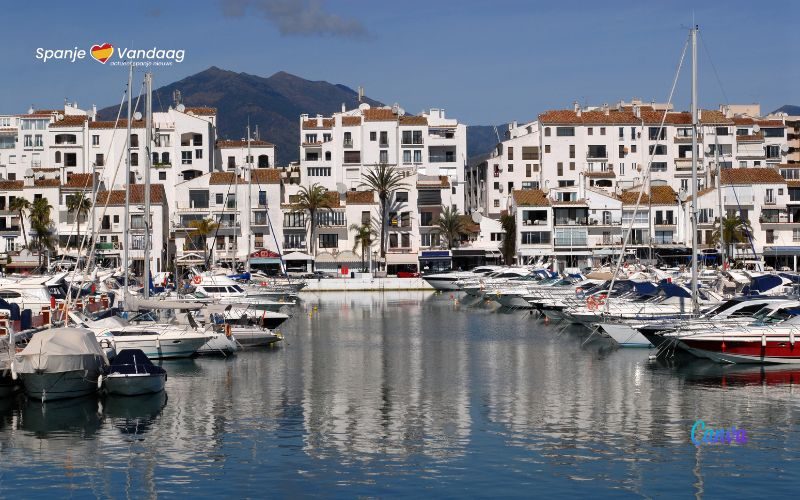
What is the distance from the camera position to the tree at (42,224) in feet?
359

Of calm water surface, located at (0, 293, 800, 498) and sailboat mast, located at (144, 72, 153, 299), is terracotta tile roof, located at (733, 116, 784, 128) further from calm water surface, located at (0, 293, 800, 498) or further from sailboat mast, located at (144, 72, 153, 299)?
sailboat mast, located at (144, 72, 153, 299)

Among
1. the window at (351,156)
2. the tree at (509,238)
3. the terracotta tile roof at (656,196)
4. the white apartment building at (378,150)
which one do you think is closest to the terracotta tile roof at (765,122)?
the terracotta tile roof at (656,196)

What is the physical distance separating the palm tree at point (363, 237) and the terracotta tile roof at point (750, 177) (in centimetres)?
3690

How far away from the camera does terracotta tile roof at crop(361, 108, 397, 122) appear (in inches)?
5064

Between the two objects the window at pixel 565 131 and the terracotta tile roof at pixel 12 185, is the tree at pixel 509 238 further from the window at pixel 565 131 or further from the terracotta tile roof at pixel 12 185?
the terracotta tile roof at pixel 12 185

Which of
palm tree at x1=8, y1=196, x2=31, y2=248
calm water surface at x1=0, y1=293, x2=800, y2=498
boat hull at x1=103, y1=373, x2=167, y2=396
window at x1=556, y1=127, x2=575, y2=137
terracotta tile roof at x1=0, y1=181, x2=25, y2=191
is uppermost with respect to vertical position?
window at x1=556, y1=127, x2=575, y2=137

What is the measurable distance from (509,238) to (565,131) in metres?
19.5

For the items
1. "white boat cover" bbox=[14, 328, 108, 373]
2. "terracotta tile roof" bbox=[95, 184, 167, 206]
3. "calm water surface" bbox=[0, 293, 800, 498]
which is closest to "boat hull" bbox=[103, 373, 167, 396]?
"calm water surface" bbox=[0, 293, 800, 498]

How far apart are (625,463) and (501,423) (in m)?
5.81

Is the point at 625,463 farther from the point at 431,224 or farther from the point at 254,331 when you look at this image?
the point at 431,224

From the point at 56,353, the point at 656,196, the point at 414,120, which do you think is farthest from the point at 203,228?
the point at 56,353

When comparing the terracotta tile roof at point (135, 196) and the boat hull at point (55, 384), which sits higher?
the terracotta tile roof at point (135, 196)

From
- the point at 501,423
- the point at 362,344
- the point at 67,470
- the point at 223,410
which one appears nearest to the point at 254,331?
the point at 362,344

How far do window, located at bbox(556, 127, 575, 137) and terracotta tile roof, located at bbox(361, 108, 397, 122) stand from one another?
61.7 feet
